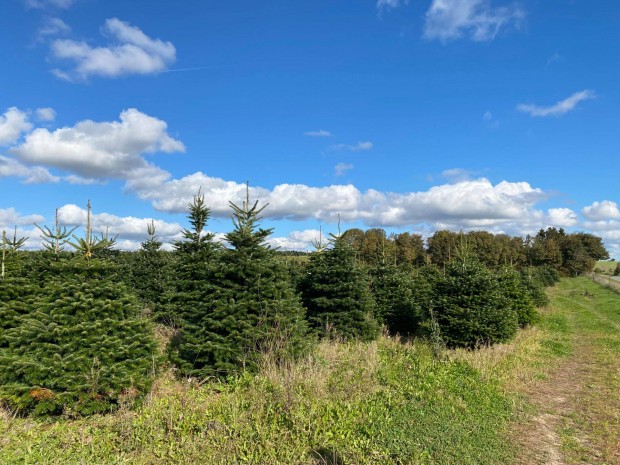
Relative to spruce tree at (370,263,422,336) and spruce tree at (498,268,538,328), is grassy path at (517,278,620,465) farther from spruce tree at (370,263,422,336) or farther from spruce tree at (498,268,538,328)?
spruce tree at (370,263,422,336)

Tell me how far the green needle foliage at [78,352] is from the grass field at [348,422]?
0.34 metres

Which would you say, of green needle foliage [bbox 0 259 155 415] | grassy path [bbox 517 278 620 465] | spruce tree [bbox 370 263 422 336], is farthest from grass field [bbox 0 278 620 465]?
spruce tree [bbox 370 263 422 336]

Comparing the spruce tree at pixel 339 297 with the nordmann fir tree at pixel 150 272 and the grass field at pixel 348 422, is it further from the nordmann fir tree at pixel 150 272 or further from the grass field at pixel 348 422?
the nordmann fir tree at pixel 150 272

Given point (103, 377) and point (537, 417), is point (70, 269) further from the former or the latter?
point (537, 417)

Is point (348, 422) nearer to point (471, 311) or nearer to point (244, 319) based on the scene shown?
point (244, 319)

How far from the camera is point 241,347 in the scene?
25.5 feet

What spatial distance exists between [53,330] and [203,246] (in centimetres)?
715

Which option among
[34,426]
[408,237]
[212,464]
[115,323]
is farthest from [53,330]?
[408,237]

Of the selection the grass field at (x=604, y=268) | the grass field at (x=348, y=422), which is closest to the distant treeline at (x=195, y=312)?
the grass field at (x=348, y=422)

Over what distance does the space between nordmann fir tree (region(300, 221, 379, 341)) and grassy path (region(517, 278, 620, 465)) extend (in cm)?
488

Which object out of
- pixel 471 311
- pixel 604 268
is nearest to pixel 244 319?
pixel 471 311

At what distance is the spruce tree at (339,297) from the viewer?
11.8 m

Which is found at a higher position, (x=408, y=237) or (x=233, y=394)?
(x=408, y=237)

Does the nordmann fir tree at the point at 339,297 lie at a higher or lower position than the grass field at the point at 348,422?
higher
